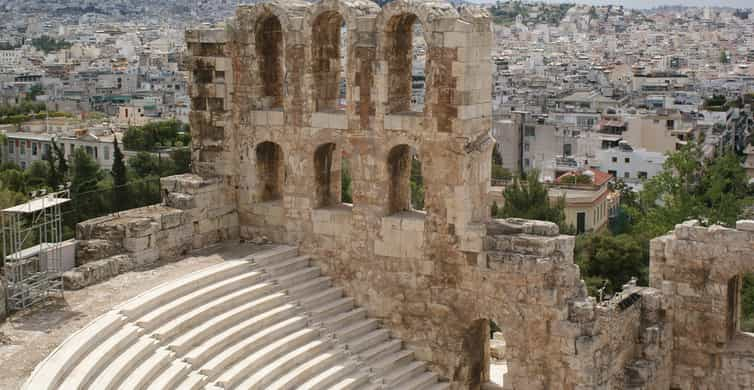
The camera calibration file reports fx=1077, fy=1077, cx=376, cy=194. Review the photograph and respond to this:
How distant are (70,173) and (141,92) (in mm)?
95277

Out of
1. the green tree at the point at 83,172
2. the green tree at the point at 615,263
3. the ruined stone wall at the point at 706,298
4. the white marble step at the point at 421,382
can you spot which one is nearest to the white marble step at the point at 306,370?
the white marble step at the point at 421,382

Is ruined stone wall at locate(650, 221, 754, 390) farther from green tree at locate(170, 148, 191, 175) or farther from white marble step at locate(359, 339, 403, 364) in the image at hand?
green tree at locate(170, 148, 191, 175)

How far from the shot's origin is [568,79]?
170 m

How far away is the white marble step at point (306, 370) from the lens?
61.0ft

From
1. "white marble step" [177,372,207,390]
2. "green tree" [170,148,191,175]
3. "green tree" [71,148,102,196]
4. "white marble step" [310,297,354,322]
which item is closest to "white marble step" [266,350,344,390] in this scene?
"white marble step" [310,297,354,322]

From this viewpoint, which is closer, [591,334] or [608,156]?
[591,334]

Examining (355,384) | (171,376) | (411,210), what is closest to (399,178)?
(411,210)

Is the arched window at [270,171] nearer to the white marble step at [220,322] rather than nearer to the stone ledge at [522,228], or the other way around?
the white marble step at [220,322]

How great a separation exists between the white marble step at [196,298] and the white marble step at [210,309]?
0.10 meters

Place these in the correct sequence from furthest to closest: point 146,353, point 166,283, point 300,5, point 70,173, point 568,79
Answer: point 568,79 < point 70,173 < point 300,5 < point 166,283 < point 146,353

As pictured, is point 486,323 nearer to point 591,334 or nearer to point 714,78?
point 591,334

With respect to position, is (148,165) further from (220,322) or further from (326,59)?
(220,322)

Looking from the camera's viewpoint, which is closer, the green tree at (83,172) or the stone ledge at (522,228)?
the stone ledge at (522,228)

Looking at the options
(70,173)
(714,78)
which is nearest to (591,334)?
(70,173)
